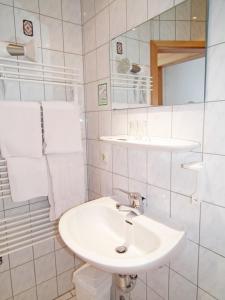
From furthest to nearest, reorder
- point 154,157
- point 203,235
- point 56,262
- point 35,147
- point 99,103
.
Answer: point 56,262
point 99,103
point 35,147
point 154,157
point 203,235

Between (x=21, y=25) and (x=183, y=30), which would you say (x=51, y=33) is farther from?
(x=183, y=30)

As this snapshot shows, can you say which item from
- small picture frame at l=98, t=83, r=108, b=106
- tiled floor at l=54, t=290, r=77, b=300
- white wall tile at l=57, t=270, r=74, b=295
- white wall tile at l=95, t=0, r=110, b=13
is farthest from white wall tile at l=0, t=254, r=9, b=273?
white wall tile at l=95, t=0, r=110, b=13

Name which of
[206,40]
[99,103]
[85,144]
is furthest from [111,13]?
[85,144]

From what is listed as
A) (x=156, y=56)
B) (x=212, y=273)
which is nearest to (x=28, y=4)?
(x=156, y=56)

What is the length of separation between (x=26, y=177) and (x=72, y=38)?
1095 millimetres

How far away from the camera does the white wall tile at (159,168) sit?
110cm

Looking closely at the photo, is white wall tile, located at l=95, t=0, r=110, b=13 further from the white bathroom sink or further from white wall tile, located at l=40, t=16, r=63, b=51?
the white bathroom sink

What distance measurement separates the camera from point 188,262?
106cm

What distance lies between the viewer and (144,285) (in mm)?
1334

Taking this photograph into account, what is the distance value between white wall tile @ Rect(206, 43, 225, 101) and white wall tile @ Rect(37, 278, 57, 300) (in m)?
1.77

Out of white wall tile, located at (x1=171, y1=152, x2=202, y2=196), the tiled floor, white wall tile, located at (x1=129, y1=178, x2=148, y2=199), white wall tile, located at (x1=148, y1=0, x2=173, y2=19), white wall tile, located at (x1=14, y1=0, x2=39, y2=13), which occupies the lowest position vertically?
the tiled floor

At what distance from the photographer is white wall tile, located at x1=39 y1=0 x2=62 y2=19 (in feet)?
4.87

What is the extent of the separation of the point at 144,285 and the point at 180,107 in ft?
3.62

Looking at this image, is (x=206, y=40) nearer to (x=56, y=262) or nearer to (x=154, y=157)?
(x=154, y=157)
